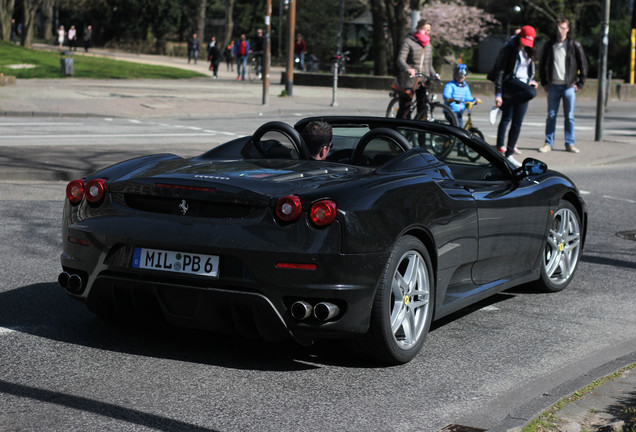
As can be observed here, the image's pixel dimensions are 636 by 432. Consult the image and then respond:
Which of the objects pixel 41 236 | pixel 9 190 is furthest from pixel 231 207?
pixel 9 190

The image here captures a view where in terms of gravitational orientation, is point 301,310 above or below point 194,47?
below

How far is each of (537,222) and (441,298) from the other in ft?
4.86

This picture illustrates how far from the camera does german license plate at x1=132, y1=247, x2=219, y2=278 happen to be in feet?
16.6

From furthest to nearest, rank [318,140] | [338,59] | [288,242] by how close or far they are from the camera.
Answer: [338,59], [318,140], [288,242]

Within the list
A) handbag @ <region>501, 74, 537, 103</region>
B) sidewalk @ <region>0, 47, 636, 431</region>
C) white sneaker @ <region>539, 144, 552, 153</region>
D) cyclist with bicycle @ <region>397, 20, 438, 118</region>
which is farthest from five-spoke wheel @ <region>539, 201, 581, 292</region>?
white sneaker @ <region>539, 144, 552, 153</region>

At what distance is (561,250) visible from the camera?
755 cm

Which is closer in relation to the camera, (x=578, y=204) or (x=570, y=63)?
(x=578, y=204)

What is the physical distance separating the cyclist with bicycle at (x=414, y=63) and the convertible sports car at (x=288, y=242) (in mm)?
10812

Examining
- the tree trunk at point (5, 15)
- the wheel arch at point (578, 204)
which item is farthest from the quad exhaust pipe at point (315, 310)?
the tree trunk at point (5, 15)

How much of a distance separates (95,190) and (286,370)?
1.36m

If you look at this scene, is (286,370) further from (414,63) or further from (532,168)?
(414,63)

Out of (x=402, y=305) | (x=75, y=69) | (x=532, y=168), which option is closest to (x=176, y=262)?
(x=402, y=305)

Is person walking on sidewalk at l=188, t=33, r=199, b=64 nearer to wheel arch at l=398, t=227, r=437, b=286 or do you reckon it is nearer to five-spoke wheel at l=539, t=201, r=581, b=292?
Answer: five-spoke wheel at l=539, t=201, r=581, b=292

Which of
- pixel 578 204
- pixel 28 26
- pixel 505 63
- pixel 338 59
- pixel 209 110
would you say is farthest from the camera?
pixel 28 26
